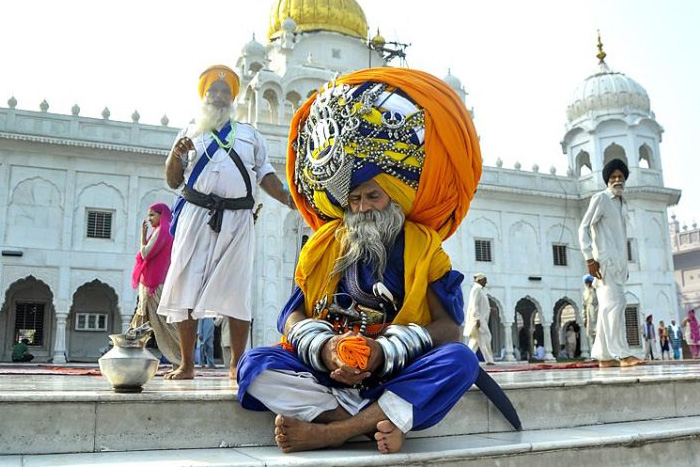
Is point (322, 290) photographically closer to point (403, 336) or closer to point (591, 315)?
point (403, 336)

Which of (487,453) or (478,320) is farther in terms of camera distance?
(478,320)

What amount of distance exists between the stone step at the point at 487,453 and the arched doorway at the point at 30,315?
55.5ft

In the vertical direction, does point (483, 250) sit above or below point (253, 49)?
below

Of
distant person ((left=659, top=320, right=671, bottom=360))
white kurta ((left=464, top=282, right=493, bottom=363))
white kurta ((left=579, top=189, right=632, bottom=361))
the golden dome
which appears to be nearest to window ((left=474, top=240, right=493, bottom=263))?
distant person ((left=659, top=320, right=671, bottom=360))

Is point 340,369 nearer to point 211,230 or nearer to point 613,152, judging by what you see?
point 211,230

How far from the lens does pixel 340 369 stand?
6.66ft

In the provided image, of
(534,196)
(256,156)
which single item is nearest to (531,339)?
(534,196)

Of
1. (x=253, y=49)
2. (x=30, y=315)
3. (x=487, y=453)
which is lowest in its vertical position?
(x=487, y=453)

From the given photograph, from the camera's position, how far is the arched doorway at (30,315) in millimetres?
17259

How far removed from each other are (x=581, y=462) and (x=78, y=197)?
16.8 meters

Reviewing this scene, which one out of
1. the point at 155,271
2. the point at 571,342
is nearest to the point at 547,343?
the point at 571,342

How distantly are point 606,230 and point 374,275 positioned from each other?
426 cm

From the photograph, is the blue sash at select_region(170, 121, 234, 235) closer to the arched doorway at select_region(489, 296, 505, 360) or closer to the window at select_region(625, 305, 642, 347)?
the arched doorway at select_region(489, 296, 505, 360)

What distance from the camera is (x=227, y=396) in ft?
7.33
